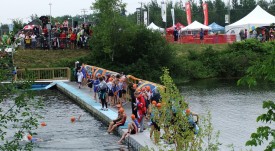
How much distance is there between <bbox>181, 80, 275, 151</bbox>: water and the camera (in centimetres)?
2008

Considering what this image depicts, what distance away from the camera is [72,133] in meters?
22.1

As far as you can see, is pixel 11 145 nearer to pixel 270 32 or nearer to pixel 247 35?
pixel 270 32

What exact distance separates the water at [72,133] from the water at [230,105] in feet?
13.6

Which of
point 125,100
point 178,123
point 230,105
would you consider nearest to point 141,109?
point 125,100

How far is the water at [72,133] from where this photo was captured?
19219 millimetres

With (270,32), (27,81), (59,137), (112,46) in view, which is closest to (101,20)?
(112,46)

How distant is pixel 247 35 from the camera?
55.6m

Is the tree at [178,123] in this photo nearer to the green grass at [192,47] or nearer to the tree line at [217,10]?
the green grass at [192,47]

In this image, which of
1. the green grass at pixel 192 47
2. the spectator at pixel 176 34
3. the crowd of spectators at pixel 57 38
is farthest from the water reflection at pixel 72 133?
the spectator at pixel 176 34

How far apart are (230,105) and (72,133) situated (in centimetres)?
1066

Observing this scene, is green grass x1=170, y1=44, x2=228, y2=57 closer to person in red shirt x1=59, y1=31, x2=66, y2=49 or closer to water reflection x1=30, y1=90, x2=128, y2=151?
person in red shirt x1=59, y1=31, x2=66, y2=49

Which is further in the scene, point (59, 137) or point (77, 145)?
point (59, 137)

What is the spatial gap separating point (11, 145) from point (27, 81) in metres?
1.26

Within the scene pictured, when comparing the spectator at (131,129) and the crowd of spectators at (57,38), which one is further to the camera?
the crowd of spectators at (57,38)
